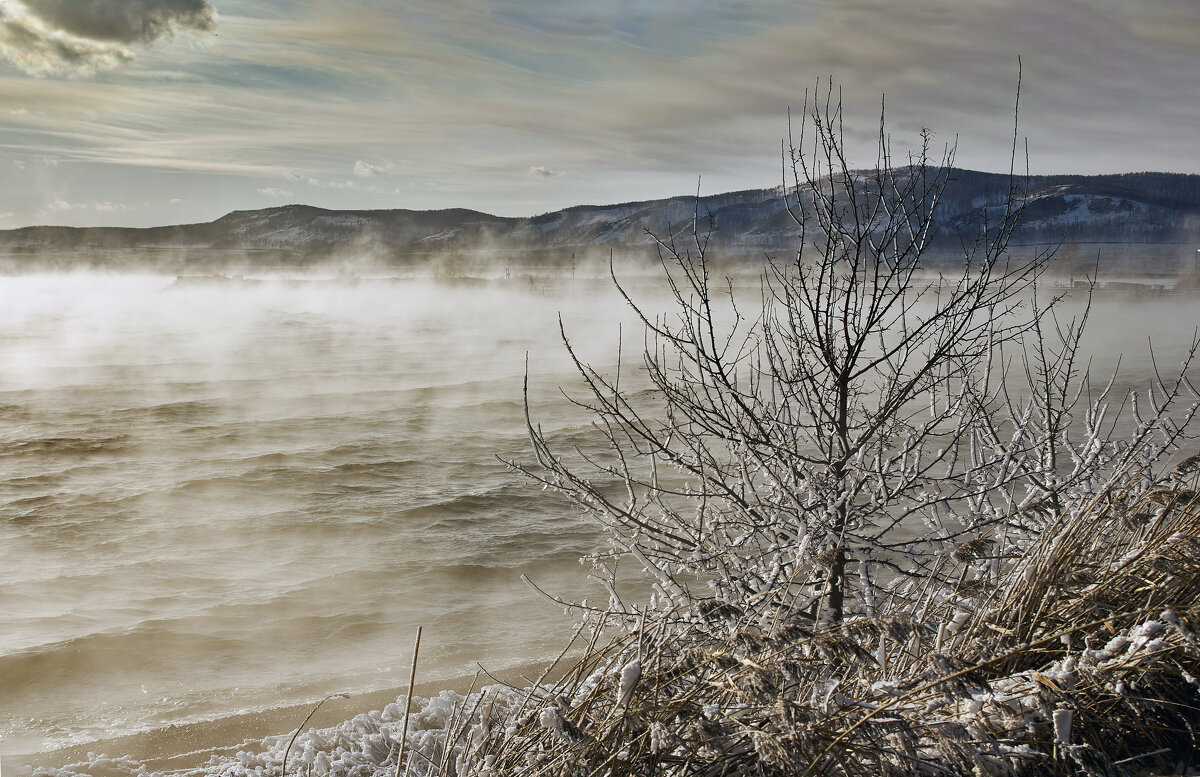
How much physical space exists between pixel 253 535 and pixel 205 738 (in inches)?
181

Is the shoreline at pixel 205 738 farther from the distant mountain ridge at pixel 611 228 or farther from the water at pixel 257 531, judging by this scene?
the distant mountain ridge at pixel 611 228

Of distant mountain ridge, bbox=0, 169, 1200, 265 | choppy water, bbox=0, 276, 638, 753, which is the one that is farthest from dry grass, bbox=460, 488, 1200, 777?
distant mountain ridge, bbox=0, 169, 1200, 265

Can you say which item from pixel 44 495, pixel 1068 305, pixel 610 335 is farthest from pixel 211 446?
pixel 1068 305

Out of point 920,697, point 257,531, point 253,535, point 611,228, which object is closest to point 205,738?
point 253,535

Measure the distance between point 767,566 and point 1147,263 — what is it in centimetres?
7638

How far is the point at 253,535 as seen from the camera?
9.90m

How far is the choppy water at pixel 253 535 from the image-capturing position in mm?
6652

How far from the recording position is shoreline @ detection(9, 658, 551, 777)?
5.27 meters

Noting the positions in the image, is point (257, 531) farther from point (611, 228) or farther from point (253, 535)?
point (611, 228)

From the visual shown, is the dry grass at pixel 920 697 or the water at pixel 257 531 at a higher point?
the dry grass at pixel 920 697

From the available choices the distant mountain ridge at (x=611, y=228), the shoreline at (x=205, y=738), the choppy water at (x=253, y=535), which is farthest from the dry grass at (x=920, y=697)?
the distant mountain ridge at (x=611, y=228)

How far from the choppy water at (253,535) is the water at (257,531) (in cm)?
3

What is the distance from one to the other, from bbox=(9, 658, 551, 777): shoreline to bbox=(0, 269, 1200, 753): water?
20 centimetres

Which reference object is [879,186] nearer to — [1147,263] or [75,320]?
[75,320]
